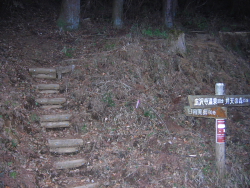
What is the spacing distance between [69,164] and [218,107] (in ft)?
10.3

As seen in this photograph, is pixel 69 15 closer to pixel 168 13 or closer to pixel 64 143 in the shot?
pixel 168 13

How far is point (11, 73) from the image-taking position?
7277mm

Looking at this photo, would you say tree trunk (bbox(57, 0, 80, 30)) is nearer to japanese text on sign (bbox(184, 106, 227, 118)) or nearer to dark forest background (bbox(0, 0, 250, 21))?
dark forest background (bbox(0, 0, 250, 21))

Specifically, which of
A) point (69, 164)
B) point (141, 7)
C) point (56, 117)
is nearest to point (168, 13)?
point (141, 7)

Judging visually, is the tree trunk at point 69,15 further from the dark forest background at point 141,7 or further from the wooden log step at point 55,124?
→ the wooden log step at point 55,124

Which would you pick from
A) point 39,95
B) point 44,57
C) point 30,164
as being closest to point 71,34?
point 44,57

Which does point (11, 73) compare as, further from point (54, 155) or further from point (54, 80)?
point (54, 155)

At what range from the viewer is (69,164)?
5461 mm

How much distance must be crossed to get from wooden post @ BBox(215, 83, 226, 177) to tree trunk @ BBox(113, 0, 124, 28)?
23.7 ft

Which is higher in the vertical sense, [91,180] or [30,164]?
[30,164]

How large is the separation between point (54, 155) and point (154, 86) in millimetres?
3665

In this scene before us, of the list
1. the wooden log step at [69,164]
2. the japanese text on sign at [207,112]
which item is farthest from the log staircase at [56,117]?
the japanese text on sign at [207,112]

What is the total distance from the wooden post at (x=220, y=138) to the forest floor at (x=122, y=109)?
0.21 metres

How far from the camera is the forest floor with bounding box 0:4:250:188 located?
17.6ft
